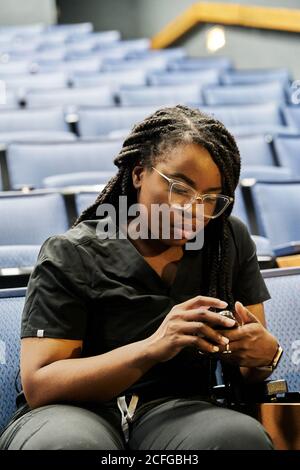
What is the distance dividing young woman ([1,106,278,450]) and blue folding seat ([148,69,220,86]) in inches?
46.8

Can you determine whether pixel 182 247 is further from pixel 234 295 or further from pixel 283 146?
pixel 283 146

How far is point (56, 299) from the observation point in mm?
365

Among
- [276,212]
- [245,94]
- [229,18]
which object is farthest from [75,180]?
[229,18]

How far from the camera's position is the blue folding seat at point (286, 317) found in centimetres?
48

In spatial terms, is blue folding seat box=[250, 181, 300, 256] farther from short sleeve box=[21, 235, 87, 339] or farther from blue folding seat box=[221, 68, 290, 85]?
blue folding seat box=[221, 68, 290, 85]

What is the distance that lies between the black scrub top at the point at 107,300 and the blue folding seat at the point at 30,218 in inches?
9.8

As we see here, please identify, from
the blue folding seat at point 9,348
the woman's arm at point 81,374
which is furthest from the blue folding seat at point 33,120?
the woman's arm at point 81,374

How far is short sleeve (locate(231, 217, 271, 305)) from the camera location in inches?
16.4

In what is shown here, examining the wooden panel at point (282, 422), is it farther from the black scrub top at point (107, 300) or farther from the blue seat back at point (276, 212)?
the blue seat back at point (276, 212)

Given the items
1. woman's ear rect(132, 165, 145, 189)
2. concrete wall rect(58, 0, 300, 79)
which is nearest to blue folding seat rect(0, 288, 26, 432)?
woman's ear rect(132, 165, 145, 189)

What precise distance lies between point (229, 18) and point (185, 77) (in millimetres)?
484
